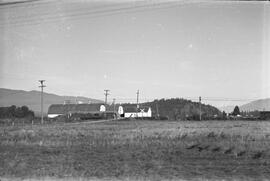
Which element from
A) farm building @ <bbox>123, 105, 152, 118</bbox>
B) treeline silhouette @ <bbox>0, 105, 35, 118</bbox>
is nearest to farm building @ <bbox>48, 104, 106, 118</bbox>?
farm building @ <bbox>123, 105, 152, 118</bbox>

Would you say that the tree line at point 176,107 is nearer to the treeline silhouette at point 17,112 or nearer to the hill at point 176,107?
the hill at point 176,107

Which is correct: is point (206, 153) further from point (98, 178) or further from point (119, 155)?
point (98, 178)

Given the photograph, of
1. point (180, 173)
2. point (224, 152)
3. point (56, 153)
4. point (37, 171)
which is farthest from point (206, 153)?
point (37, 171)

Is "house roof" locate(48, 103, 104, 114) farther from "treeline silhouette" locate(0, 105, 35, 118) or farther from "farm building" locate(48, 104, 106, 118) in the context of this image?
"treeline silhouette" locate(0, 105, 35, 118)

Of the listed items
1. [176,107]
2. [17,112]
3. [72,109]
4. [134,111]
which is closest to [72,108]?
[72,109]

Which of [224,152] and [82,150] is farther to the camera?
[82,150]

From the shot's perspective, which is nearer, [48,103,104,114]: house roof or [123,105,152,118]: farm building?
[48,103,104,114]: house roof

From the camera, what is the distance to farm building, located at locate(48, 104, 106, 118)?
109 meters

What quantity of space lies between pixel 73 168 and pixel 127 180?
95.1 inches

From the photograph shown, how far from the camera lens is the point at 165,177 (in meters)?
10.1

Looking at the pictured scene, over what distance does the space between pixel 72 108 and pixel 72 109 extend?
0.62m

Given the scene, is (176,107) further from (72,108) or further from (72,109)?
(72,109)

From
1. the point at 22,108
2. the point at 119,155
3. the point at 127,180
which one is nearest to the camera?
the point at 127,180

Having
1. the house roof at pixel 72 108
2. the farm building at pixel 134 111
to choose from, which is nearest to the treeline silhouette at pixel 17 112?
the house roof at pixel 72 108
